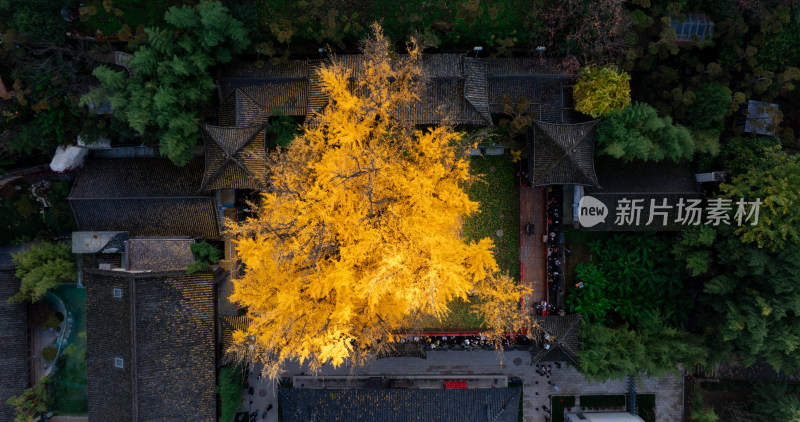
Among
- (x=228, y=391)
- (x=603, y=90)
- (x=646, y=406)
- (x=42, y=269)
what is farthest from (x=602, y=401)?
(x=42, y=269)

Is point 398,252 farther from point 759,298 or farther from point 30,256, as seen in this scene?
point 30,256

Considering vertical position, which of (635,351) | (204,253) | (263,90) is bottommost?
(635,351)

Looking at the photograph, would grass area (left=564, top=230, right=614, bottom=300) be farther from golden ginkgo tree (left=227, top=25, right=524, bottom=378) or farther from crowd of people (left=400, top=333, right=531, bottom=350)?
golden ginkgo tree (left=227, top=25, right=524, bottom=378)

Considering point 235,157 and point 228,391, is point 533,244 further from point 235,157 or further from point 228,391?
point 228,391

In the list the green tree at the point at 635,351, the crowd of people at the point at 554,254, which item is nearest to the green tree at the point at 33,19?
the crowd of people at the point at 554,254

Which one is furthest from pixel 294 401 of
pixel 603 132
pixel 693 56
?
pixel 693 56

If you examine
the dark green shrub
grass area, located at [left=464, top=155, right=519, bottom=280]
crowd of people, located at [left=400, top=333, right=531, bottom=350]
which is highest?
grass area, located at [left=464, top=155, right=519, bottom=280]

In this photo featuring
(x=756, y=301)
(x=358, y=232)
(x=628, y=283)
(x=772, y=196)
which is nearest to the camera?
(x=358, y=232)

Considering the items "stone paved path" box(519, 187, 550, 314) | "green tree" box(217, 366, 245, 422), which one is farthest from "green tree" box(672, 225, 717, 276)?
"green tree" box(217, 366, 245, 422)
